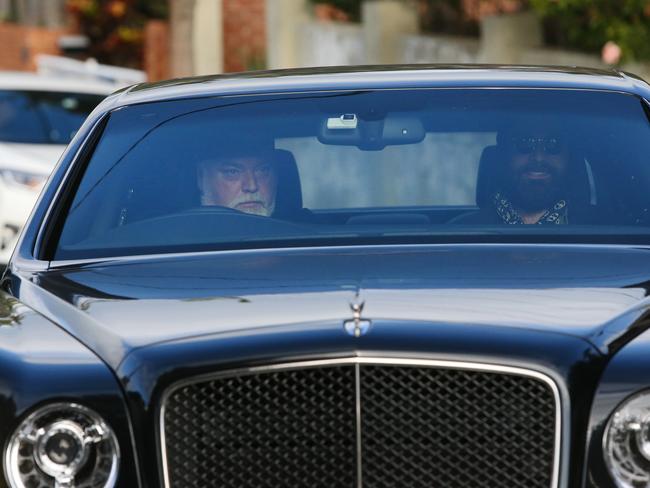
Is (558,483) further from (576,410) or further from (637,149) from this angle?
(637,149)

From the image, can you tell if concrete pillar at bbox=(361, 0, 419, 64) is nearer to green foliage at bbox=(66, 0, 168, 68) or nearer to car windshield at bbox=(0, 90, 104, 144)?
car windshield at bbox=(0, 90, 104, 144)

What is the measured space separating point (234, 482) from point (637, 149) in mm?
1902

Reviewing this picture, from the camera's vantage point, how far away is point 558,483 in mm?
3537

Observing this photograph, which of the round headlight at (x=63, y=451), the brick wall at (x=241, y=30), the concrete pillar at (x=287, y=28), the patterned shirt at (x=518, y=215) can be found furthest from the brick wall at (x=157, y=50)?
the round headlight at (x=63, y=451)

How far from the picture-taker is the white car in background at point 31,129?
12.3 metres

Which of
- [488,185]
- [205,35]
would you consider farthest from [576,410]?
[205,35]

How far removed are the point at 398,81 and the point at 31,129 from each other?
9.40 metres

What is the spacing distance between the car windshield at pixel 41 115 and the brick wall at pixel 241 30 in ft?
66.9

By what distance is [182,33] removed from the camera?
2095 cm

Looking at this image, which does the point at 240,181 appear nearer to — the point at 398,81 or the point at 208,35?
the point at 398,81

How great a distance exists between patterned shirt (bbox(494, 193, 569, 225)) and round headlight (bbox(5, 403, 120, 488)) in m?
1.53

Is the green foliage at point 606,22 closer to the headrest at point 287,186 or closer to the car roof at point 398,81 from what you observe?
the car roof at point 398,81

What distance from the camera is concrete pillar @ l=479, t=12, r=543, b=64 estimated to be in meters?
19.6

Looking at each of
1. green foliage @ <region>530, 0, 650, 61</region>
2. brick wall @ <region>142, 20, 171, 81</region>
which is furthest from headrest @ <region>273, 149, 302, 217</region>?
brick wall @ <region>142, 20, 171, 81</region>
